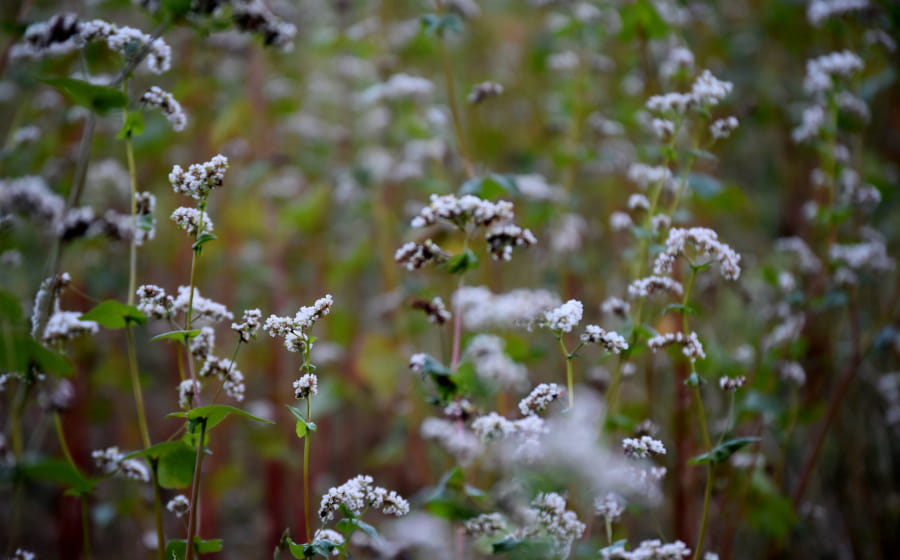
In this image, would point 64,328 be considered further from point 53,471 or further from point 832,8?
point 832,8

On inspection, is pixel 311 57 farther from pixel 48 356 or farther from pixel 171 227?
pixel 48 356

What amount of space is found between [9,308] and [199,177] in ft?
1.07

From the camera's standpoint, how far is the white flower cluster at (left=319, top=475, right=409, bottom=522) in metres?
0.93

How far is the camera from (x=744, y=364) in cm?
192

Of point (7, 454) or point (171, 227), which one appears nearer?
point (7, 454)

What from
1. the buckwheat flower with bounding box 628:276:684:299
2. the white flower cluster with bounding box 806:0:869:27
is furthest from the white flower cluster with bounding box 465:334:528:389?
the white flower cluster with bounding box 806:0:869:27

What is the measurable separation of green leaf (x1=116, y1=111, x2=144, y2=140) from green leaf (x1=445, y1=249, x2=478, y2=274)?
509 mm

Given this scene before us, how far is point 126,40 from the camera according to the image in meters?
1.04

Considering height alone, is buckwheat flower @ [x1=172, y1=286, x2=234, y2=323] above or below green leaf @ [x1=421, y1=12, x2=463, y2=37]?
below

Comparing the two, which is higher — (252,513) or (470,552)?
(252,513)

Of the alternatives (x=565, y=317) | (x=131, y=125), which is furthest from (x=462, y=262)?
(x=131, y=125)

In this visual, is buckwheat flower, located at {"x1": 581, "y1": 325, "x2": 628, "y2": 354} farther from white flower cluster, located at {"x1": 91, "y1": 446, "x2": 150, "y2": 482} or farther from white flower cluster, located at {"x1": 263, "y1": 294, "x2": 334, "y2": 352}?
white flower cluster, located at {"x1": 91, "y1": 446, "x2": 150, "y2": 482}

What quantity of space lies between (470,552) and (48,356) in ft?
2.70

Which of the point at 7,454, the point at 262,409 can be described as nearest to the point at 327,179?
the point at 262,409
